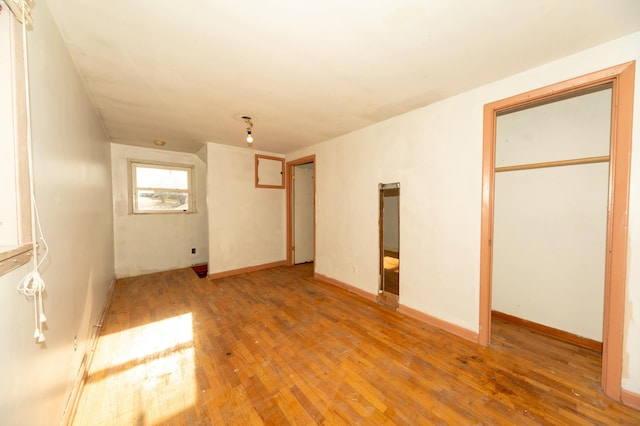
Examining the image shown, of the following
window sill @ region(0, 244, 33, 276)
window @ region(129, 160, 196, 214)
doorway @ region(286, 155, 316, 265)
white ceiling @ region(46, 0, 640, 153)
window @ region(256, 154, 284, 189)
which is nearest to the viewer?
window sill @ region(0, 244, 33, 276)

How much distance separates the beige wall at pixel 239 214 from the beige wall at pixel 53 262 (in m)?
2.11

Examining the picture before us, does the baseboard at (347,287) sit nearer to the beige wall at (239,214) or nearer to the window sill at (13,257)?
the beige wall at (239,214)

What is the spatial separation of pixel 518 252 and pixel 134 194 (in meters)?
6.22

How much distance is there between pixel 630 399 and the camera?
1540mm

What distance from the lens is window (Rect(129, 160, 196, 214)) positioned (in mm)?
4410

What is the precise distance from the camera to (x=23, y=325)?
0.93 metres

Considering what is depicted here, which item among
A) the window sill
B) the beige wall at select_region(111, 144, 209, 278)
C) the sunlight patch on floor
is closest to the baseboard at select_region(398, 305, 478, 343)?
the sunlight patch on floor

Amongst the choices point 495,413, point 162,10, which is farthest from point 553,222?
point 162,10

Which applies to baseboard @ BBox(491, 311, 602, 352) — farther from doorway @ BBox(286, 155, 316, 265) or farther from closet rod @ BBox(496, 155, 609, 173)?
doorway @ BBox(286, 155, 316, 265)

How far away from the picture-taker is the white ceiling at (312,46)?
4.40ft

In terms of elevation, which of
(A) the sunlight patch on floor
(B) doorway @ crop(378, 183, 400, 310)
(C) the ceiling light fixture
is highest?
(C) the ceiling light fixture

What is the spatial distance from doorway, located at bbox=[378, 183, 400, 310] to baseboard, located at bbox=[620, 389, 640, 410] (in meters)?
1.78

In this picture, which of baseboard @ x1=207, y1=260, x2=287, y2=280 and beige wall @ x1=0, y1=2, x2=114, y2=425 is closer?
beige wall @ x1=0, y1=2, x2=114, y2=425

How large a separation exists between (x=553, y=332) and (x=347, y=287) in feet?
7.92
